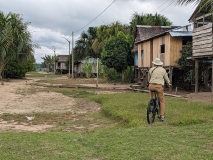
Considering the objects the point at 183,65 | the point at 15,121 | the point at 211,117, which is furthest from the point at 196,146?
the point at 183,65

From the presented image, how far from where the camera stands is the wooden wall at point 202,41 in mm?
14193

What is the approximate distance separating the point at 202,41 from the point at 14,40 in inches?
873

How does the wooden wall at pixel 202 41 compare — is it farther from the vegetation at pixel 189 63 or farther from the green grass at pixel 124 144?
the green grass at pixel 124 144

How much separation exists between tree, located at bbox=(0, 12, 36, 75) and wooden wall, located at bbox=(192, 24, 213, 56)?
20112mm

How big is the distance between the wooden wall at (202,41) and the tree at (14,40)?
792 inches

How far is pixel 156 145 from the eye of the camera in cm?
528

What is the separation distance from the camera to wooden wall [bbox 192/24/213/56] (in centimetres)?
1419

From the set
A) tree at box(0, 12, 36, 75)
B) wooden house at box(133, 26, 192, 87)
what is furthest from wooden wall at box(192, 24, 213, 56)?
tree at box(0, 12, 36, 75)

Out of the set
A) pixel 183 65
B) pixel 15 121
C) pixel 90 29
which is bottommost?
pixel 15 121

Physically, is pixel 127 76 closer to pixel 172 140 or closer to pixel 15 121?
pixel 15 121

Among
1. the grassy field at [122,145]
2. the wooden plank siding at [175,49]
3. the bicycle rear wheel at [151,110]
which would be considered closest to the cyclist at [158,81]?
the bicycle rear wheel at [151,110]

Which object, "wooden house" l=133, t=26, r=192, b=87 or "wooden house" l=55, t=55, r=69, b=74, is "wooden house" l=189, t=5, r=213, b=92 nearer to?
→ "wooden house" l=133, t=26, r=192, b=87

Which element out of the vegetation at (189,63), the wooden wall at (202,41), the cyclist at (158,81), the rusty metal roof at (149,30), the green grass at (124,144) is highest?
the rusty metal roof at (149,30)

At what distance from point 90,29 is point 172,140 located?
4982cm
